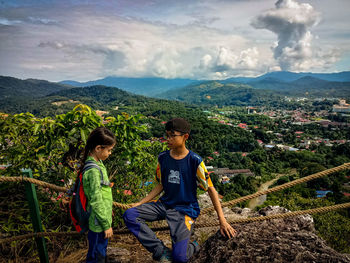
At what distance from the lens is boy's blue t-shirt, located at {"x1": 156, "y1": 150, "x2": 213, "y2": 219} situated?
1.77 m

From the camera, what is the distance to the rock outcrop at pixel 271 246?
1347 millimetres

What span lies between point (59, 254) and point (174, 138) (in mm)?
1833

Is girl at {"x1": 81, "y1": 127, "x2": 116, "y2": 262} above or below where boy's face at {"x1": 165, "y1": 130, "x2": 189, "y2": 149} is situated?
below

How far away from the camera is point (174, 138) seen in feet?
5.89

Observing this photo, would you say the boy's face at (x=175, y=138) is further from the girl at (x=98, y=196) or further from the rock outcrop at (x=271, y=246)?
the rock outcrop at (x=271, y=246)

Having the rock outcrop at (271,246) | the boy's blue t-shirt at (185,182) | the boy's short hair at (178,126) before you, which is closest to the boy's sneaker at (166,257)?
the rock outcrop at (271,246)

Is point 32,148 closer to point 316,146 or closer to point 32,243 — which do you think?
point 32,243

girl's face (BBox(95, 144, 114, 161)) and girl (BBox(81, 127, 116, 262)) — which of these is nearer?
girl (BBox(81, 127, 116, 262))

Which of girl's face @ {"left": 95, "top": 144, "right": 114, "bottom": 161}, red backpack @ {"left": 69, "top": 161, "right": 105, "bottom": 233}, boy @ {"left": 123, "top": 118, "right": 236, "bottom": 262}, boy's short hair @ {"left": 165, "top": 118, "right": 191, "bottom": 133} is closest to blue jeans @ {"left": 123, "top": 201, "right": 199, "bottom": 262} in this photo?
boy @ {"left": 123, "top": 118, "right": 236, "bottom": 262}

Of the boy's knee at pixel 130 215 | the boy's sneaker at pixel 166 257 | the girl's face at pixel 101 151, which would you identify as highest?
the girl's face at pixel 101 151

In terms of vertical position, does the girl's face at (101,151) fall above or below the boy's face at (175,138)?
below

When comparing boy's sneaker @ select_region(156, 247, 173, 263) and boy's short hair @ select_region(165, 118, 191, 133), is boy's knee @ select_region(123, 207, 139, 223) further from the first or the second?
boy's short hair @ select_region(165, 118, 191, 133)

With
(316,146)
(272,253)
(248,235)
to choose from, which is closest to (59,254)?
(248,235)

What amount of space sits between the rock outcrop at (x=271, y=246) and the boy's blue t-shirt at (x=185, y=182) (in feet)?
1.06
